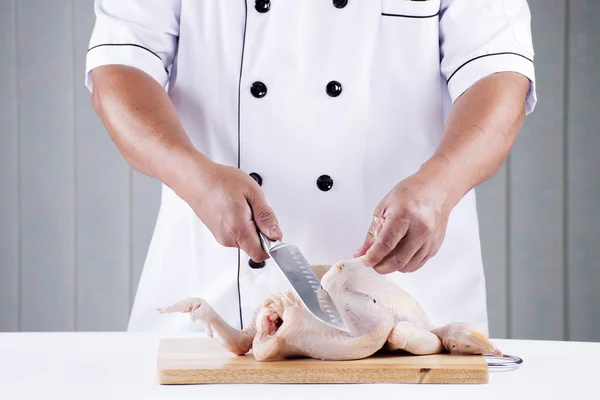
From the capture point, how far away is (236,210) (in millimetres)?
1225

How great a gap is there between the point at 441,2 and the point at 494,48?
17cm

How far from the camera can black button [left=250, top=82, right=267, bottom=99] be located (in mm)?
1577

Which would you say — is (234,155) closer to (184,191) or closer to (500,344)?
(184,191)

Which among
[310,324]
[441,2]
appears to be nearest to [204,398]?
[310,324]

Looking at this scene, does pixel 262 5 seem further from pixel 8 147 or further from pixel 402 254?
pixel 8 147

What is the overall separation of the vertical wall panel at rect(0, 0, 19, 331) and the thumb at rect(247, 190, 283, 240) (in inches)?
82.3

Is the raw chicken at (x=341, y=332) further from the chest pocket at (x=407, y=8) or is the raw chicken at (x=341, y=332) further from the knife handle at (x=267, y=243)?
the chest pocket at (x=407, y=8)

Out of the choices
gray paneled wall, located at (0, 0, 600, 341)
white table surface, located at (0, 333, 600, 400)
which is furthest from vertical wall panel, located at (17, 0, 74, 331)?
white table surface, located at (0, 333, 600, 400)

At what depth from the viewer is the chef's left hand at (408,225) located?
3.96 ft

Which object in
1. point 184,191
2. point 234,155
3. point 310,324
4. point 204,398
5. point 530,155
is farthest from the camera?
point 530,155

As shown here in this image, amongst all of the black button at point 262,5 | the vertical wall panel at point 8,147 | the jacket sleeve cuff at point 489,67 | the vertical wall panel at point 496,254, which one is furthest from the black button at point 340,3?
the vertical wall panel at point 8,147

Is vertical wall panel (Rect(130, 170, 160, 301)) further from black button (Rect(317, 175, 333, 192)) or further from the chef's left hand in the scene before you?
Result: the chef's left hand

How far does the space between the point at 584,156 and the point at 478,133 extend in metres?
1.62

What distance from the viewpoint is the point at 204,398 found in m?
1.03
